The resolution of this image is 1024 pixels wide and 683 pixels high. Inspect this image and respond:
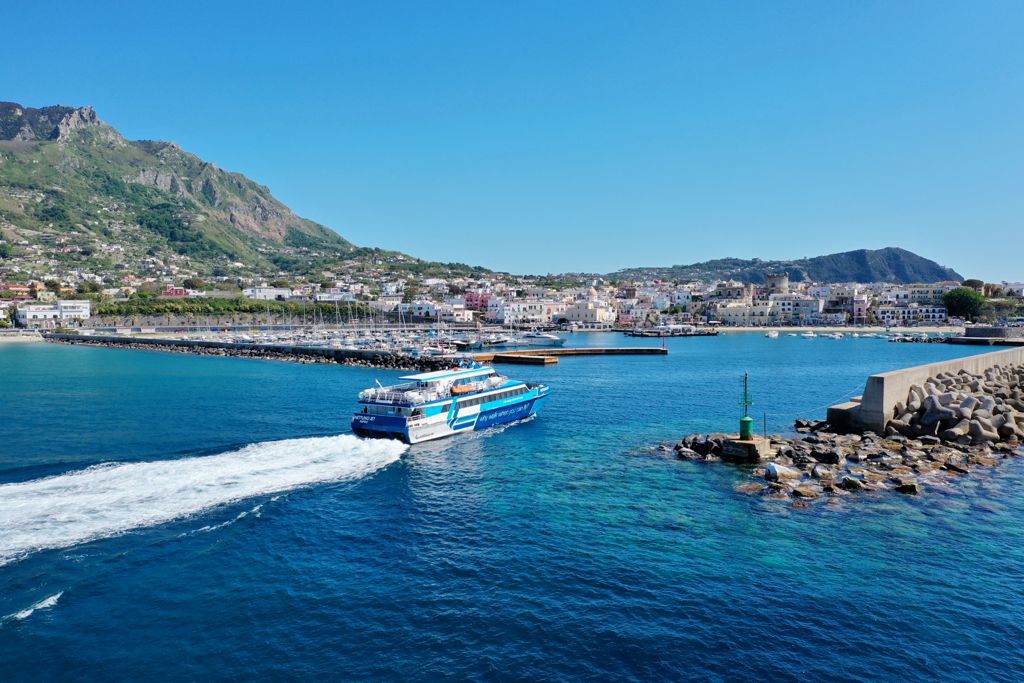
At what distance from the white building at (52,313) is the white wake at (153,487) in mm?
117634

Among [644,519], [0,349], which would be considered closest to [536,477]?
[644,519]

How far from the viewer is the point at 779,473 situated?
21.6 m

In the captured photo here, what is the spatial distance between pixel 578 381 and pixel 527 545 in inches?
1452

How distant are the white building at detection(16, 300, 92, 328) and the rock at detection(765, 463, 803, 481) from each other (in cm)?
13184

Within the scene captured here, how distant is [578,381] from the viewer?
173ft

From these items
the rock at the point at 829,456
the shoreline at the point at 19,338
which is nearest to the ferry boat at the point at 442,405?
the rock at the point at 829,456

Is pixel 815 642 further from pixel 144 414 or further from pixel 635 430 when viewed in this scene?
pixel 144 414

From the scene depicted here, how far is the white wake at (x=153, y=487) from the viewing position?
16.8 meters

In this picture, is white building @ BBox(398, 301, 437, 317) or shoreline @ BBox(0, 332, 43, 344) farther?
white building @ BBox(398, 301, 437, 317)

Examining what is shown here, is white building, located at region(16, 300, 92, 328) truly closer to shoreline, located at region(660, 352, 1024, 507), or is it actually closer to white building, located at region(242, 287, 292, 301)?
white building, located at region(242, 287, 292, 301)

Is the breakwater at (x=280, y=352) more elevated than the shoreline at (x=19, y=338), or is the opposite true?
the shoreline at (x=19, y=338)

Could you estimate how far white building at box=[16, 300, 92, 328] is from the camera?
120375 mm

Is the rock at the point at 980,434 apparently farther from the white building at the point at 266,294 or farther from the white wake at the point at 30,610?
the white building at the point at 266,294

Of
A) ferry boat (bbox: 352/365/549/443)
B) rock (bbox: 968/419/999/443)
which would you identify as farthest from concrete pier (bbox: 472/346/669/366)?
rock (bbox: 968/419/999/443)
